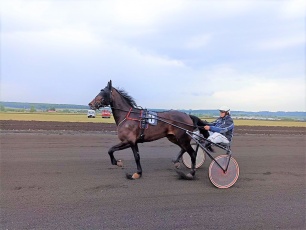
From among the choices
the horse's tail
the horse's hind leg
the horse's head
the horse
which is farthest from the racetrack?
the horse's head

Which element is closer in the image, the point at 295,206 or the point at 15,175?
the point at 295,206

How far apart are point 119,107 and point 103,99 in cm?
43

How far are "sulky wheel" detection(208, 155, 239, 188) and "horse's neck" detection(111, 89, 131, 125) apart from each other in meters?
2.39

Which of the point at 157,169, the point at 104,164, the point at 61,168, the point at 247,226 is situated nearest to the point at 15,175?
the point at 61,168

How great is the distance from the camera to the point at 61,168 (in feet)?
26.8

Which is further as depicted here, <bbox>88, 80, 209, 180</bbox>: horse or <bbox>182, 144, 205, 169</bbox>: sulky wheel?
<bbox>182, 144, 205, 169</bbox>: sulky wheel

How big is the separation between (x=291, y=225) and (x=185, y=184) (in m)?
2.62

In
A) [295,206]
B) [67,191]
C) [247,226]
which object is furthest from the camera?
[67,191]

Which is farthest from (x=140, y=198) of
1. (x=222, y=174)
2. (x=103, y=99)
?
(x=103, y=99)

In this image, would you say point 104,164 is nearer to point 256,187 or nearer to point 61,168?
point 61,168

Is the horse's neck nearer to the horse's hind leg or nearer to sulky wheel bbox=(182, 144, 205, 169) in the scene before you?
the horse's hind leg

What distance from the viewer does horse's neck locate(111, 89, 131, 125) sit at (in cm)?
755

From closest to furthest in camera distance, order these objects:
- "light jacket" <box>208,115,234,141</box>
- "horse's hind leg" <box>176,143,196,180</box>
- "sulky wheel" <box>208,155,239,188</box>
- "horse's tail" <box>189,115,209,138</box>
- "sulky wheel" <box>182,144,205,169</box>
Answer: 1. "sulky wheel" <box>208,155,239,188</box>
2. "light jacket" <box>208,115,234,141</box>
3. "horse's hind leg" <box>176,143,196,180</box>
4. "horse's tail" <box>189,115,209,138</box>
5. "sulky wheel" <box>182,144,205,169</box>

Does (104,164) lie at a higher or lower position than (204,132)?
lower
